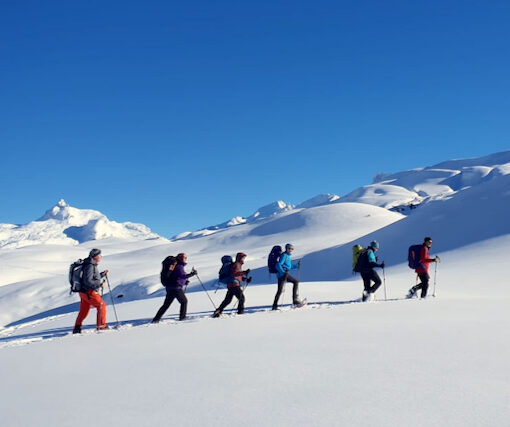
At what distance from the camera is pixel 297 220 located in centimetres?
8225

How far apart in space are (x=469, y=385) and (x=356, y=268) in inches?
376

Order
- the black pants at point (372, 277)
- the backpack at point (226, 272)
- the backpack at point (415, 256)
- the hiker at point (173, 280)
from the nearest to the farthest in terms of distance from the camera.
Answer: the hiker at point (173, 280) → the backpack at point (226, 272) → the black pants at point (372, 277) → the backpack at point (415, 256)

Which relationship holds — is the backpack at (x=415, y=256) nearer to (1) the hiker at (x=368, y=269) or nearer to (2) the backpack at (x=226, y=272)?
(1) the hiker at (x=368, y=269)

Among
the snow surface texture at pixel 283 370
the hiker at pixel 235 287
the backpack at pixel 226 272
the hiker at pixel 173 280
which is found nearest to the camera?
the snow surface texture at pixel 283 370

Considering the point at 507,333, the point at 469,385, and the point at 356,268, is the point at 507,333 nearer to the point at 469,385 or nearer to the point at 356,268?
the point at 469,385

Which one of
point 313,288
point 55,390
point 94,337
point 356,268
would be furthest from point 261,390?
point 313,288

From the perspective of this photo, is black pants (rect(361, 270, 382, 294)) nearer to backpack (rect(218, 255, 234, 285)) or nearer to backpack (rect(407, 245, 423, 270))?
backpack (rect(407, 245, 423, 270))

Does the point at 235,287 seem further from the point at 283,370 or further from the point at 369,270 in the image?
the point at 283,370

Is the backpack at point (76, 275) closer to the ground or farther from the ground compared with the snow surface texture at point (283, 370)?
farther from the ground

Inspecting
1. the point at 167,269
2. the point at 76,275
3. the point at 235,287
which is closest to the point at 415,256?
the point at 235,287

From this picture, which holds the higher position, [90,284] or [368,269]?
[90,284]

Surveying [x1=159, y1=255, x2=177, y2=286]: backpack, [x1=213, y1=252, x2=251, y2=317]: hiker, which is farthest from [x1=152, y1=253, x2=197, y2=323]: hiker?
[x1=213, y1=252, x2=251, y2=317]: hiker

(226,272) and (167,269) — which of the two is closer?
(167,269)

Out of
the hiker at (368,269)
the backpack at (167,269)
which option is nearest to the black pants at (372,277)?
the hiker at (368,269)
